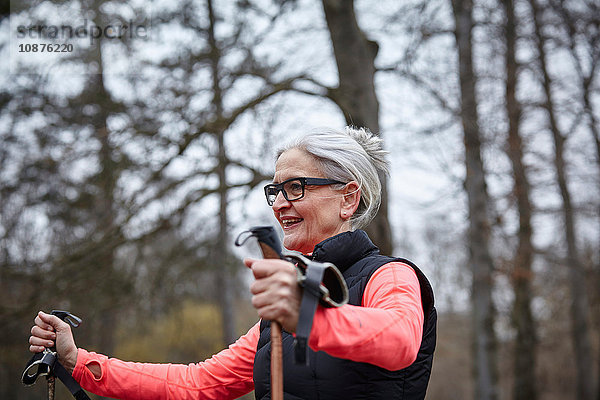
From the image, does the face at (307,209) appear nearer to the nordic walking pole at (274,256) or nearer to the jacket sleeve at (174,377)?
the jacket sleeve at (174,377)

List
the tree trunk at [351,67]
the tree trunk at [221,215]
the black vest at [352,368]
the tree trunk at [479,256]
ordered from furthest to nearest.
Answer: the tree trunk at [479,256] → the tree trunk at [221,215] → the tree trunk at [351,67] → the black vest at [352,368]

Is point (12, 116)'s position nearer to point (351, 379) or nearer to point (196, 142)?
point (196, 142)

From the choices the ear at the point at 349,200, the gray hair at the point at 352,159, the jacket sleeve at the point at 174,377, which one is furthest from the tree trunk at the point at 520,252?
the jacket sleeve at the point at 174,377

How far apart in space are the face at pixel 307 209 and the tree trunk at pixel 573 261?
511 inches

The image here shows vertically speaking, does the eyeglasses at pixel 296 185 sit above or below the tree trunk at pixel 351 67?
below

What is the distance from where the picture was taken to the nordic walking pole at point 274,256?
68.1 inches

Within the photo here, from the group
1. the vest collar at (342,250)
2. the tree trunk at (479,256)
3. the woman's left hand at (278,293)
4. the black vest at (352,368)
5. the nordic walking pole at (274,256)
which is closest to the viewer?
the woman's left hand at (278,293)

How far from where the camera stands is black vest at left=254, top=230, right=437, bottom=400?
192cm

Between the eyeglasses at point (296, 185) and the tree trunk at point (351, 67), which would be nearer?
the eyeglasses at point (296, 185)

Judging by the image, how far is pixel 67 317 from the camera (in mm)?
2410

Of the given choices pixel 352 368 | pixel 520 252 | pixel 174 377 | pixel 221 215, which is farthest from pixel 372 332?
pixel 520 252

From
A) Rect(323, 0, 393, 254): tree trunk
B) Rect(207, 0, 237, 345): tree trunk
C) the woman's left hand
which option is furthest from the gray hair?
Rect(207, 0, 237, 345): tree trunk

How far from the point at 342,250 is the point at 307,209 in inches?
10.2

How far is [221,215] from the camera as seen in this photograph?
8.34m
